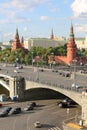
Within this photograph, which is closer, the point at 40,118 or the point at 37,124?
the point at 37,124

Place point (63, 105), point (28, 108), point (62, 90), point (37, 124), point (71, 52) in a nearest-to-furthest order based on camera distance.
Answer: point (37, 124)
point (62, 90)
point (28, 108)
point (63, 105)
point (71, 52)

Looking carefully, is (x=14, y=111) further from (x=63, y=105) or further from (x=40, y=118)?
(x=63, y=105)

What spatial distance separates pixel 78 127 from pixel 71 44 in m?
118

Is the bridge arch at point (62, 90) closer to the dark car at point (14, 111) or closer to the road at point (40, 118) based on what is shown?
the road at point (40, 118)

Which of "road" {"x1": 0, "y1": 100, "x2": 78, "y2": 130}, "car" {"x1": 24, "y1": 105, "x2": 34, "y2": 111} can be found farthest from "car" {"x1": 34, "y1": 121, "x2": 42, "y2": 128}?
"car" {"x1": 24, "y1": 105, "x2": 34, "y2": 111}

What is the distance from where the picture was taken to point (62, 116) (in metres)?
64.4

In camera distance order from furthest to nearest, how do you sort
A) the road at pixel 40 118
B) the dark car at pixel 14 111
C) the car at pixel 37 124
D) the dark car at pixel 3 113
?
the dark car at pixel 14 111 → the dark car at pixel 3 113 → the road at pixel 40 118 → the car at pixel 37 124

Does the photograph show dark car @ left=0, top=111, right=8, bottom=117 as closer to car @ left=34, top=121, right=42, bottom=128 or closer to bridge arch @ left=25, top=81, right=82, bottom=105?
car @ left=34, top=121, right=42, bottom=128

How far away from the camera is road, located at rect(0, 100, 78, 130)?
191 ft

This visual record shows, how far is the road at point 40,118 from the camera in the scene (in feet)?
191

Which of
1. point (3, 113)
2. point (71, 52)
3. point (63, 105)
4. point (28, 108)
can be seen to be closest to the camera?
point (3, 113)

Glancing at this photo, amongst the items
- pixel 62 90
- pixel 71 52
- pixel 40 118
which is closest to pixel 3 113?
pixel 40 118

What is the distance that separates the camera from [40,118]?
2509 inches

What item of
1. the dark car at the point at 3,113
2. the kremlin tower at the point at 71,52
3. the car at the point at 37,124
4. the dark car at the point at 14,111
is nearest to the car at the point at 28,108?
the dark car at the point at 14,111
